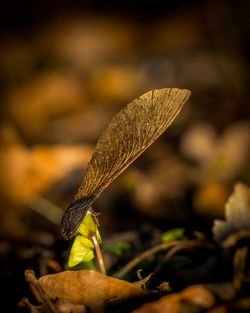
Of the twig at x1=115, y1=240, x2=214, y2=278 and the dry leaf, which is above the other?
the dry leaf

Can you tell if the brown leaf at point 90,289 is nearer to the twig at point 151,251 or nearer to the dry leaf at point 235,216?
the twig at point 151,251

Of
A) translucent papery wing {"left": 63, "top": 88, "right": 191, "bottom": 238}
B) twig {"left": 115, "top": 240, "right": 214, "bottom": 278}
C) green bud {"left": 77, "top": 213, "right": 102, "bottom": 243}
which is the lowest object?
twig {"left": 115, "top": 240, "right": 214, "bottom": 278}

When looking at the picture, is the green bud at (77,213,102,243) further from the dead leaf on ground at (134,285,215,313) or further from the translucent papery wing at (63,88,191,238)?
the dead leaf on ground at (134,285,215,313)

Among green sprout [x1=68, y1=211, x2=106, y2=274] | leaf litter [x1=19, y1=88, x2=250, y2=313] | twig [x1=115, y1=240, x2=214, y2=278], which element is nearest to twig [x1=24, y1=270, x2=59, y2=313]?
leaf litter [x1=19, y1=88, x2=250, y2=313]

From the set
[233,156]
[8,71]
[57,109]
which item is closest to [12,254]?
[233,156]

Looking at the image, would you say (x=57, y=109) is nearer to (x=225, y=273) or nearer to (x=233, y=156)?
(x=233, y=156)

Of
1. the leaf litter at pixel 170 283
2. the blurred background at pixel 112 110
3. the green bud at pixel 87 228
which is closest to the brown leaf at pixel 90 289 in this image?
the leaf litter at pixel 170 283

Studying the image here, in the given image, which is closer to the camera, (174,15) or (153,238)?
(153,238)
